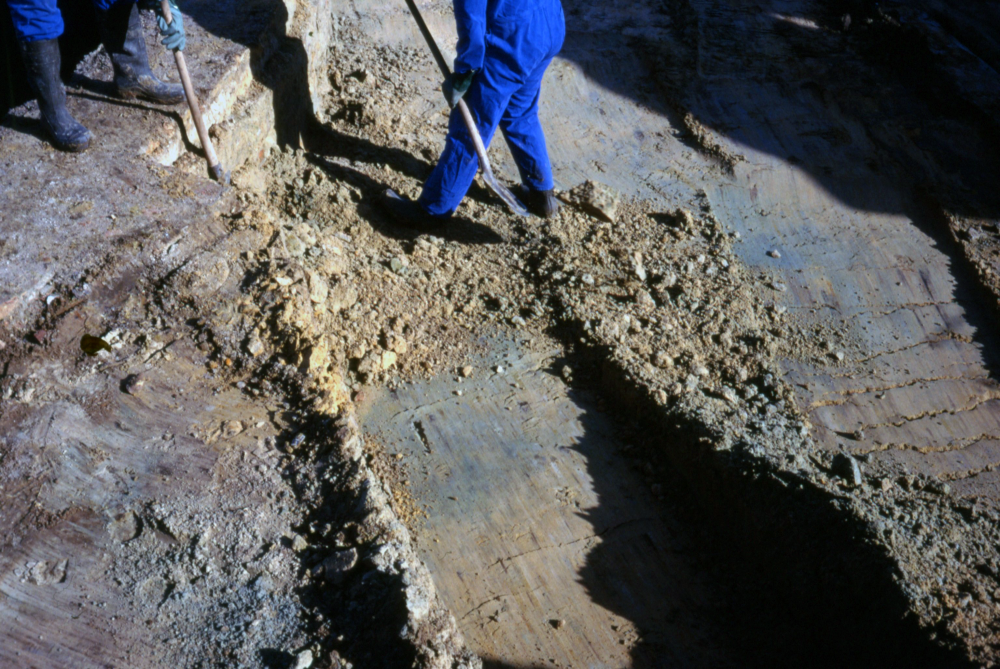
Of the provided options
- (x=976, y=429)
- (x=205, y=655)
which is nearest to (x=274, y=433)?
(x=205, y=655)

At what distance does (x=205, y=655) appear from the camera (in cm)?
212

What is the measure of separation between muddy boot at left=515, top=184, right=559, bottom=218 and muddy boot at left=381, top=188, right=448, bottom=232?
53 centimetres

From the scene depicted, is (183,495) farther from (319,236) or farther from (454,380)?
(319,236)

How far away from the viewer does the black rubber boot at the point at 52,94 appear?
3.08 metres

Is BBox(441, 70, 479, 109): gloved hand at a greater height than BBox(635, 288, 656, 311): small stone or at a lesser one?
greater

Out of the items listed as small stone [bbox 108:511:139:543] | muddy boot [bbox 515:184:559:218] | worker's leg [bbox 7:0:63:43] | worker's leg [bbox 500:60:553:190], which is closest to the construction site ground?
small stone [bbox 108:511:139:543]

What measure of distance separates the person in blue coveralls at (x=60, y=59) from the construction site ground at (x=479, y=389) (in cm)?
10

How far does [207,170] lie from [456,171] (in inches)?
49.2

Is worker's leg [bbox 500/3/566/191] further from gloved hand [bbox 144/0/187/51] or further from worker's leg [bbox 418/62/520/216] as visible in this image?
gloved hand [bbox 144/0/187/51]

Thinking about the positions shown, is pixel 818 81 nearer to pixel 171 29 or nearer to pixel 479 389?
pixel 479 389

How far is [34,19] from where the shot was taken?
300cm

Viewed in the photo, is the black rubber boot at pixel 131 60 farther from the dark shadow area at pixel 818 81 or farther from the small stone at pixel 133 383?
the dark shadow area at pixel 818 81

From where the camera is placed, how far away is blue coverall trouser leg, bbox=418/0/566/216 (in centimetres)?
361

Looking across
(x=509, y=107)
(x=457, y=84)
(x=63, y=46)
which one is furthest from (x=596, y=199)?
(x=63, y=46)
